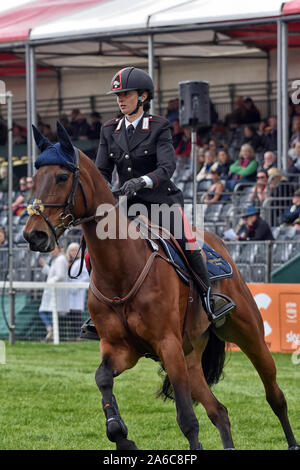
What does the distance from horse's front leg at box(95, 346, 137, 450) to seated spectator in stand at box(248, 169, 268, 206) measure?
416 inches

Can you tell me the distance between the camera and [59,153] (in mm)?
6008

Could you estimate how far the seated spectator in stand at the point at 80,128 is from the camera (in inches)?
1040

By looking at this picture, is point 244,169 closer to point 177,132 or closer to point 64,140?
point 177,132

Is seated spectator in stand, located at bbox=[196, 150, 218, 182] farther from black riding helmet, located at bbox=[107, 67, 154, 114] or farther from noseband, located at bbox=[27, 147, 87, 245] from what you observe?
noseband, located at bbox=[27, 147, 87, 245]

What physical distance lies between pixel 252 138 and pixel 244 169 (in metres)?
3.24

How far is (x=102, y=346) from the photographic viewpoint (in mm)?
6375

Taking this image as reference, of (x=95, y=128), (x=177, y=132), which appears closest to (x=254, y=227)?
(x=177, y=132)

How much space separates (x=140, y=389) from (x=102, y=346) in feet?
15.7

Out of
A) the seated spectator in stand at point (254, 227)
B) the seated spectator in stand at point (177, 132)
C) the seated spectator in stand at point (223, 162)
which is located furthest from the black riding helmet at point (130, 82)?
the seated spectator in stand at point (177, 132)

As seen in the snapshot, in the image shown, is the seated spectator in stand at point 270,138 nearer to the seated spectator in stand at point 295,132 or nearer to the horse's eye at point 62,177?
the seated spectator in stand at point 295,132

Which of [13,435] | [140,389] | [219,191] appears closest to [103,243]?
[13,435]

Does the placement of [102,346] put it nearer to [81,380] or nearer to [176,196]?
[176,196]

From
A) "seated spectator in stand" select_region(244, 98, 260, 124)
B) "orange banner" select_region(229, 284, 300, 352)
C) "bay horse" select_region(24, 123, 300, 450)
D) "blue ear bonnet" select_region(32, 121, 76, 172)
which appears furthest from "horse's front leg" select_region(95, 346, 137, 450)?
"seated spectator in stand" select_region(244, 98, 260, 124)

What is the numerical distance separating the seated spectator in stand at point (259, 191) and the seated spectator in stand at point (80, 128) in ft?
33.2
